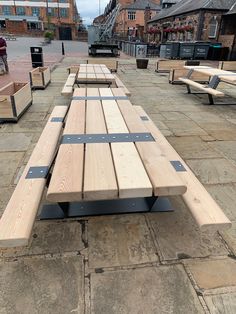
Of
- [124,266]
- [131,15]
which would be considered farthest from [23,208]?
[131,15]

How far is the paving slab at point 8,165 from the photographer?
115 inches

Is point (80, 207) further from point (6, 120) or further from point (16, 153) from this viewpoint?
point (6, 120)

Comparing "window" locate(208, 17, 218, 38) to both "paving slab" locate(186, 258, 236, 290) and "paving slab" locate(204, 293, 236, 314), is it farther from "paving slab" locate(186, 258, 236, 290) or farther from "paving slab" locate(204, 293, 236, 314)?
"paving slab" locate(204, 293, 236, 314)

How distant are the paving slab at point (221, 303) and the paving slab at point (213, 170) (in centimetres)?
150

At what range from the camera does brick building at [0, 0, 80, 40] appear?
193ft

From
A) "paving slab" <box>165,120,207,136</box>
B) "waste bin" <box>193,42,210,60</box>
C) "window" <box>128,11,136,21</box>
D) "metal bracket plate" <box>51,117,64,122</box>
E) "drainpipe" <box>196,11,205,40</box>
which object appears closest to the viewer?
"metal bracket plate" <box>51,117,64,122</box>

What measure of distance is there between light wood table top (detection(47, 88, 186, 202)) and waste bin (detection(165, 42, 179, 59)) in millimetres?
16891

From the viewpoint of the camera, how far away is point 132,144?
218 centimetres

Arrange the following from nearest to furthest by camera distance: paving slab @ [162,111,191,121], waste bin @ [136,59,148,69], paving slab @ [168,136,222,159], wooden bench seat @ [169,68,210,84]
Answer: paving slab @ [168,136,222,159]
paving slab @ [162,111,191,121]
wooden bench seat @ [169,68,210,84]
waste bin @ [136,59,148,69]

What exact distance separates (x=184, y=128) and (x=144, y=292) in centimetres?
365

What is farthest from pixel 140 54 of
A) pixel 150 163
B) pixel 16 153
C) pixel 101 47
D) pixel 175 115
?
pixel 150 163

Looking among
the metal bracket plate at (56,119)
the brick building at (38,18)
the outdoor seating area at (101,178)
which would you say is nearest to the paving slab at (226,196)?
the outdoor seating area at (101,178)

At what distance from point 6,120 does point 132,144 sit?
3.53 metres

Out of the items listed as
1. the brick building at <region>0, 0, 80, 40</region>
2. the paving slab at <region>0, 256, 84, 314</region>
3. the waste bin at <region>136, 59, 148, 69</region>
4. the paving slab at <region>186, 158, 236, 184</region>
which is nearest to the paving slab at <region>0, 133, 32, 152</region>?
the paving slab at <region>0, 256, 84, 314</region>
